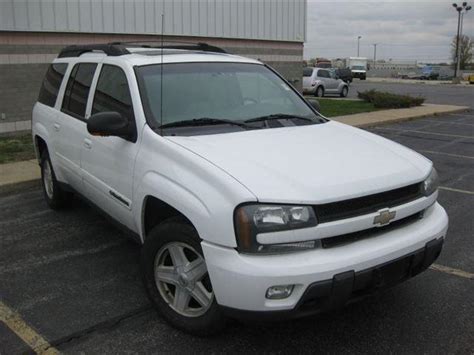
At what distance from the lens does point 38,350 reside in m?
3.23

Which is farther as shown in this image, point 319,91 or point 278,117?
point 319,91

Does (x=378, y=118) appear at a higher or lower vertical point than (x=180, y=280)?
lower

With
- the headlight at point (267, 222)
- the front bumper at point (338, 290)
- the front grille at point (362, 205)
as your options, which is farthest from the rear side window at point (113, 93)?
the front bumper at point (338, 290)

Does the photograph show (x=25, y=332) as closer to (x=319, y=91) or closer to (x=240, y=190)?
(x=240, y=190)

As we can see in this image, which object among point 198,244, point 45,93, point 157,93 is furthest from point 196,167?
point 45,93

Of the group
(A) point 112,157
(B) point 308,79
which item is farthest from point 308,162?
(B) point 308,79

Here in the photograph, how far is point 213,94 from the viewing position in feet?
13.7

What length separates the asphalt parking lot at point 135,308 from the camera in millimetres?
3285

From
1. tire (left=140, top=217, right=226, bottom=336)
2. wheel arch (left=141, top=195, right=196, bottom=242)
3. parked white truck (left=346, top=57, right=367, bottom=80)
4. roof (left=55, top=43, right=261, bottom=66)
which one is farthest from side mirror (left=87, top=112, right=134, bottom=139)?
parked white truck (left=346, top=57, right=367, bottom=80)

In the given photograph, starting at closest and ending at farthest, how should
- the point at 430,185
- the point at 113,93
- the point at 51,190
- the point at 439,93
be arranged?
the point at 430,185 → the point at 113,93 → the point at 51,190 → the point at 439,93

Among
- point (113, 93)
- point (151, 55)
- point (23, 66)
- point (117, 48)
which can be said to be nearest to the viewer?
point (113, 93)

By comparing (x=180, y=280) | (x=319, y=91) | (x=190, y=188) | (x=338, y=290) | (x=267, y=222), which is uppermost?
(x=190, y=188)

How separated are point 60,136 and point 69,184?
0.48 metres

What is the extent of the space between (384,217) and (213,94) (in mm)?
1732
